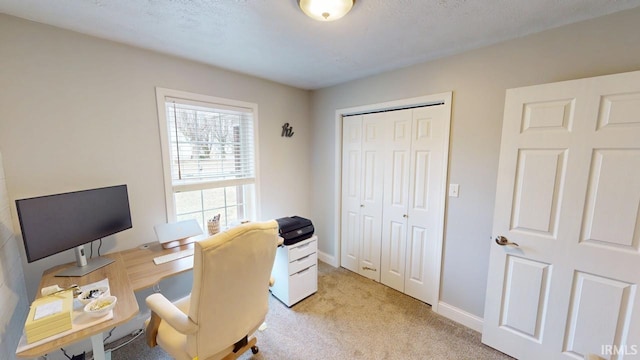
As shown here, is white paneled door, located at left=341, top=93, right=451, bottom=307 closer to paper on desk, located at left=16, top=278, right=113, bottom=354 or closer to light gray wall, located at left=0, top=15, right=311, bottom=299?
light gray wall, located at left=0, top=15, right=311, bottom=299

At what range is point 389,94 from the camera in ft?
7.93

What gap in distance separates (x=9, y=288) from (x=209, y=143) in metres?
1.54

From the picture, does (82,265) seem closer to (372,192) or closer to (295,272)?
(295,272)

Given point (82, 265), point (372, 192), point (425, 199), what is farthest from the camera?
point (372, 192)

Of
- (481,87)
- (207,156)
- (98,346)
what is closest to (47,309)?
(98,346)

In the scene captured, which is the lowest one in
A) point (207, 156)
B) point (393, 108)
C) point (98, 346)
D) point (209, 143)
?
point (98, 346)

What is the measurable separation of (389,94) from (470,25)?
94 cm

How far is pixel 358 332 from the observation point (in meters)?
1.99

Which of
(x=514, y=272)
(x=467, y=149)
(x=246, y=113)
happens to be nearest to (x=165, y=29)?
(x=246, y=113)

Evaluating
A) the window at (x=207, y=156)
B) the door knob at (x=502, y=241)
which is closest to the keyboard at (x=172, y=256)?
the window at (x=207, y=156)

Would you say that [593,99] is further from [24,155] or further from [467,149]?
[24,155]

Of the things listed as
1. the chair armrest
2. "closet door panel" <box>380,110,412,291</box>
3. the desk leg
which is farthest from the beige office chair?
"closet door panel" <box>380,110,412,291</box>

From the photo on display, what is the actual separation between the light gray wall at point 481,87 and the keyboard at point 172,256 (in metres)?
2.25

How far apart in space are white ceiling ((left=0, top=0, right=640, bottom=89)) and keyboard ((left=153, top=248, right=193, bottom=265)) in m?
1.60
